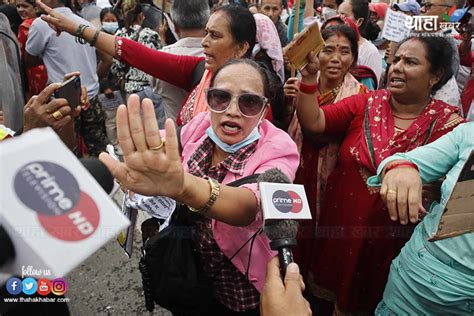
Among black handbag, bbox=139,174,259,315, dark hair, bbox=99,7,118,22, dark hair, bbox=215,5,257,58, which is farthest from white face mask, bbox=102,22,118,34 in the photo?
black handbag, bbox=139,174,259,315

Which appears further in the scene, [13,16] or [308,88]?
[13,16]

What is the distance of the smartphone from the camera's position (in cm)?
161

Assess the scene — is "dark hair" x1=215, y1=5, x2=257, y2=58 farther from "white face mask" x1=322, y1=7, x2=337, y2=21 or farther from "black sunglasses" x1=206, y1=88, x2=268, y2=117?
"white face mask" x1=322, y1=7, x2=337, y2=21

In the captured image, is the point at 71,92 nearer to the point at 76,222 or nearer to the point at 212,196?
the point at 212,196

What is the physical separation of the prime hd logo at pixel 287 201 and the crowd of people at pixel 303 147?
16 centimetres

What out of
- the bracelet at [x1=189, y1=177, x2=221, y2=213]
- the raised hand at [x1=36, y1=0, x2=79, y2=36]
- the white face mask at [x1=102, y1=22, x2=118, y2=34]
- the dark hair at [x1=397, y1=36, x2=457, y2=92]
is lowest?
the white face mask at [x1=102, y1=22, x2=118, y2=34]

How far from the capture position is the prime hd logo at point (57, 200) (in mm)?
570

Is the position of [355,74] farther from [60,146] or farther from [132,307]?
[60,146]

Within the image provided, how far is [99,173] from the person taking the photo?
836 mm

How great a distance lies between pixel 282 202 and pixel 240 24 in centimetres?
145

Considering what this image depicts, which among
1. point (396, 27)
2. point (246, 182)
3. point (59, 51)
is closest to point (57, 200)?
point (246, 182)

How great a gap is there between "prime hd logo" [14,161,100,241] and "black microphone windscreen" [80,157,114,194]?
0.21 meters

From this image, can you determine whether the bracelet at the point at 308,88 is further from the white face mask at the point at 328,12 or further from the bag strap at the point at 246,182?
the white face mask at the point at 328,12

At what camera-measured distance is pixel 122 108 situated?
954 millimetres
